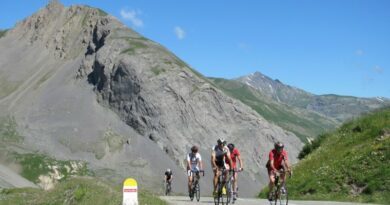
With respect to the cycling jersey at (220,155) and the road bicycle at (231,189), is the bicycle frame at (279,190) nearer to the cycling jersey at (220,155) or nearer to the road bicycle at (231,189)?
the cycling jersey at (220,155)

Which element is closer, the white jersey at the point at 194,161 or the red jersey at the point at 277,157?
the red jersey at the point at 277,157

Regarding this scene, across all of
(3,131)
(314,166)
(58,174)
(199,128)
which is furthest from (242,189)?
(314,166)

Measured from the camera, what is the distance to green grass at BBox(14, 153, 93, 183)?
6668 inches

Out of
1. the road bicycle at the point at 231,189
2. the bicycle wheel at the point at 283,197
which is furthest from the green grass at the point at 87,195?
the bicycle wheel at the point at 283,197

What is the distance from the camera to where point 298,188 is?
3012 cm

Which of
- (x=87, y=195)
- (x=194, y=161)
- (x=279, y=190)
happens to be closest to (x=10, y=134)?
(x=194, y=161)

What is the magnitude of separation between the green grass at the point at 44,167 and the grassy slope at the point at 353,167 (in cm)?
13969

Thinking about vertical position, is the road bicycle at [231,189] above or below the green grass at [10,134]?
below

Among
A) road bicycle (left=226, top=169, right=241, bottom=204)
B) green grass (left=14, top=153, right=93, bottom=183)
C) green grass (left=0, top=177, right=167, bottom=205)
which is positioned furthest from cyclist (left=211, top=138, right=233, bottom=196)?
green grass (left=14, top=153, right=93, bottom=183)

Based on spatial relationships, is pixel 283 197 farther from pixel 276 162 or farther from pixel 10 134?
pixel 10 134

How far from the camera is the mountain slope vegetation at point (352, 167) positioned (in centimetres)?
2610

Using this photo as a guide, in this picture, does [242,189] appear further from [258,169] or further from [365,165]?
[365,165]

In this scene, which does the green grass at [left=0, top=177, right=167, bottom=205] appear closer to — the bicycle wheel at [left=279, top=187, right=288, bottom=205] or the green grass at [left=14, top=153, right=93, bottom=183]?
the bicycle wheel at [left=279, top=187, right=288, bottom=205]

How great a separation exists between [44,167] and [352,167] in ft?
501
